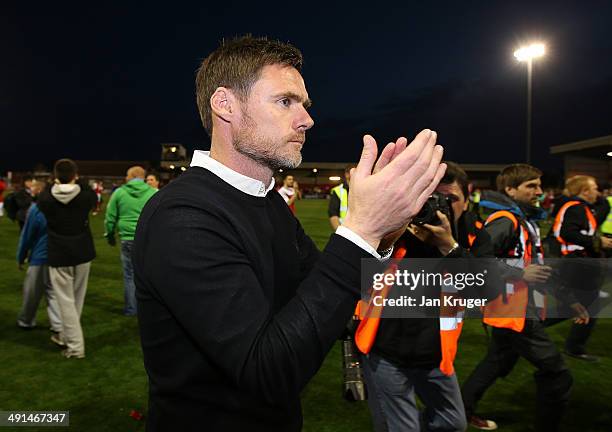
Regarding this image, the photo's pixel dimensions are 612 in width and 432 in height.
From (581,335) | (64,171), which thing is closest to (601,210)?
(581,335)

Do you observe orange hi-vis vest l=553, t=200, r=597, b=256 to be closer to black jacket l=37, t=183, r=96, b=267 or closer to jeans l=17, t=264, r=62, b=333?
black jacket l=37, t=183, r=96, b=267

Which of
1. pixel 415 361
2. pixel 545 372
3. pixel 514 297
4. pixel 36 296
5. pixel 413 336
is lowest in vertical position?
pixel 545 372

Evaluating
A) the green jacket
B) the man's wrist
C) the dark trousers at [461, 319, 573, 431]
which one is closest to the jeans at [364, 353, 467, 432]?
the dark trousers at [461, 319, 573, 431]

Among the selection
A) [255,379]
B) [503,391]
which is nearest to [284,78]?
[255,379]

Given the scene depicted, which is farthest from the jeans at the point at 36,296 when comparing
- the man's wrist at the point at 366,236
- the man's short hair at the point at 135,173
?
the man's wrist at the point at 366,236

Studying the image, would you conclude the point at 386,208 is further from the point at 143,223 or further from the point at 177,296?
the point at 143,223

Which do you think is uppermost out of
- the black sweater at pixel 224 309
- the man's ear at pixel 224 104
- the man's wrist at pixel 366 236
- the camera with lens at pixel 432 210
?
the man's ear at pixel 224 104

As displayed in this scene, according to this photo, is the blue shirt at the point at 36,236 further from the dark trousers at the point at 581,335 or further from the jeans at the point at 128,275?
the dark trousers at the point at 581,335

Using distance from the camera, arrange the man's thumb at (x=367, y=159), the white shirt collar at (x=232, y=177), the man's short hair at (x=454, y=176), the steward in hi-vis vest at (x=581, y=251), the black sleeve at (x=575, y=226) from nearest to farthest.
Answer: the man's thumb at (x=367, y=159) → the white shirt collar at (x=232, y=177) → the man's short hair at (x=454, y=176) → the steward in hi-vis vest at (x=581, y=251) → the black sleeve at (x=575, y=226)

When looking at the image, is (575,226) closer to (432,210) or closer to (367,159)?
(432,210)

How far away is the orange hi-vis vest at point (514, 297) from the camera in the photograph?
3.46 meters

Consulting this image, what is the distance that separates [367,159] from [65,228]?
16.5 ft

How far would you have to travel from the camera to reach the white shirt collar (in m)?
1.39

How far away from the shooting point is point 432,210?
2.49 metres
